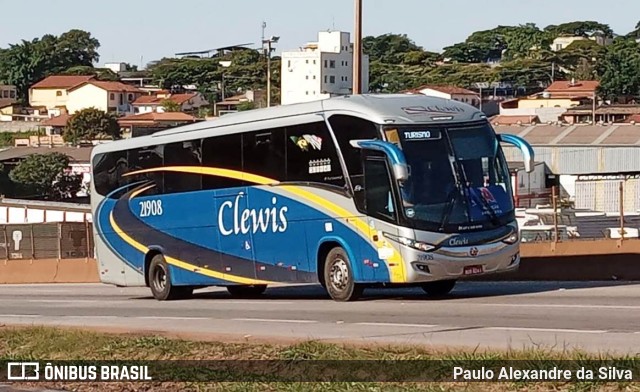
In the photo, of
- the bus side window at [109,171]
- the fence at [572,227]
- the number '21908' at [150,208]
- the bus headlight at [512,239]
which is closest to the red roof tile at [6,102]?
the bus side window at [109,171]

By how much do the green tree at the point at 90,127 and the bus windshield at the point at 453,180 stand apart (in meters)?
82.7

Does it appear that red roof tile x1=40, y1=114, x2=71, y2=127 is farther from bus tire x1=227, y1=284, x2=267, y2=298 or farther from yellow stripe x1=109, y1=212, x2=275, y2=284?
bus tire x1=227, y1=284, x2=267, y2=298

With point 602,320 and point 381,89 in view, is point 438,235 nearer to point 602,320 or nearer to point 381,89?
point 602,320

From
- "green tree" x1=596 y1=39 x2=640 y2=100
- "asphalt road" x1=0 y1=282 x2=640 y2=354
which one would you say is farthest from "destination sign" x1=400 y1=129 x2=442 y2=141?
"green tree" x1=596 y1=39 x2=640 y2=100

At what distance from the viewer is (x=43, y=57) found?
16850 centimetres

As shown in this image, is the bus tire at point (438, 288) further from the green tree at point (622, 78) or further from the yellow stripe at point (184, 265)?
the green tree at point (622, 78)

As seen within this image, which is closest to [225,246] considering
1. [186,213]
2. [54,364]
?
[186,213]

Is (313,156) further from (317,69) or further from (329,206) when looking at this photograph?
(317,69)

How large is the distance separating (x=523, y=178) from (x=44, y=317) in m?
42.0

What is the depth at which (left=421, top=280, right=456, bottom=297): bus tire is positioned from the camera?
70.4 feet

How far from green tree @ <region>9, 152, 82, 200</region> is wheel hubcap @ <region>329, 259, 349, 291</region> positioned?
58389 millimetres

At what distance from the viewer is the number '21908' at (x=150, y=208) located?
26000 millimetres

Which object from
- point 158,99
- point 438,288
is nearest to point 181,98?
point 158,99

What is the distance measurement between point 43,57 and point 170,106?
53.4 m
